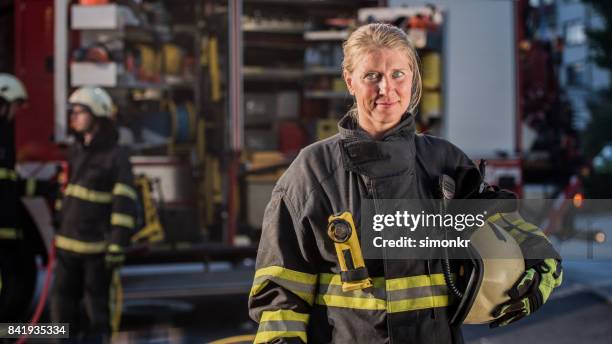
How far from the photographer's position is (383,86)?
6.81 feet

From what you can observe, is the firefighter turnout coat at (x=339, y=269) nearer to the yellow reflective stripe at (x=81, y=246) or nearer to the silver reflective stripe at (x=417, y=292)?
the silver reflective stripe at (x=417, y=292)

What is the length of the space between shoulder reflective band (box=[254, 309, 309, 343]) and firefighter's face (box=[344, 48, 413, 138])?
49 centimetres

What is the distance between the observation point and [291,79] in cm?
785

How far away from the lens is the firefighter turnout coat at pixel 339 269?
201 cm

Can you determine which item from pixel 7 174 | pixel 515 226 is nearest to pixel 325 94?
pixel 7 174

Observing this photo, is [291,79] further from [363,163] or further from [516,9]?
[363,163]

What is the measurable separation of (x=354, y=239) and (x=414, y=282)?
182mm

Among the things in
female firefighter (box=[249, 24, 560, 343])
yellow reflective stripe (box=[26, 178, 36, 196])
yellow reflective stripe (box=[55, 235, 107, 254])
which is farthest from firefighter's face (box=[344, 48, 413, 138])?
yellow reflective stripe (box=[26, 178, 36, 196])

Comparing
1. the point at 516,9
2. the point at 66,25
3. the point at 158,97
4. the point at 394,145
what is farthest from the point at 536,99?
the point at 394,145

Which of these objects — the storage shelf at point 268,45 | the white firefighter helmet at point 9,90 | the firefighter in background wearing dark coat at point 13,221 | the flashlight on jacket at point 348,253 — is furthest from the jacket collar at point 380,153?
the storage shelf at point 268,45

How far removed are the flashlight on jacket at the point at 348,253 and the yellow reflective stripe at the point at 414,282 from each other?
5 centimetres

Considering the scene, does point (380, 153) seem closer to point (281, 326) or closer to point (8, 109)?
point (281, 326)

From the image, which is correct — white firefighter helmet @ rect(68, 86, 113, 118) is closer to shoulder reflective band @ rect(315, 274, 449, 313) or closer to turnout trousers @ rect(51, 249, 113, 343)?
turnout trousers @ rect(51, 249, 113, 343)

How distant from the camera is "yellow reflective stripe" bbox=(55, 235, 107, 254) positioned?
16.8 feet
